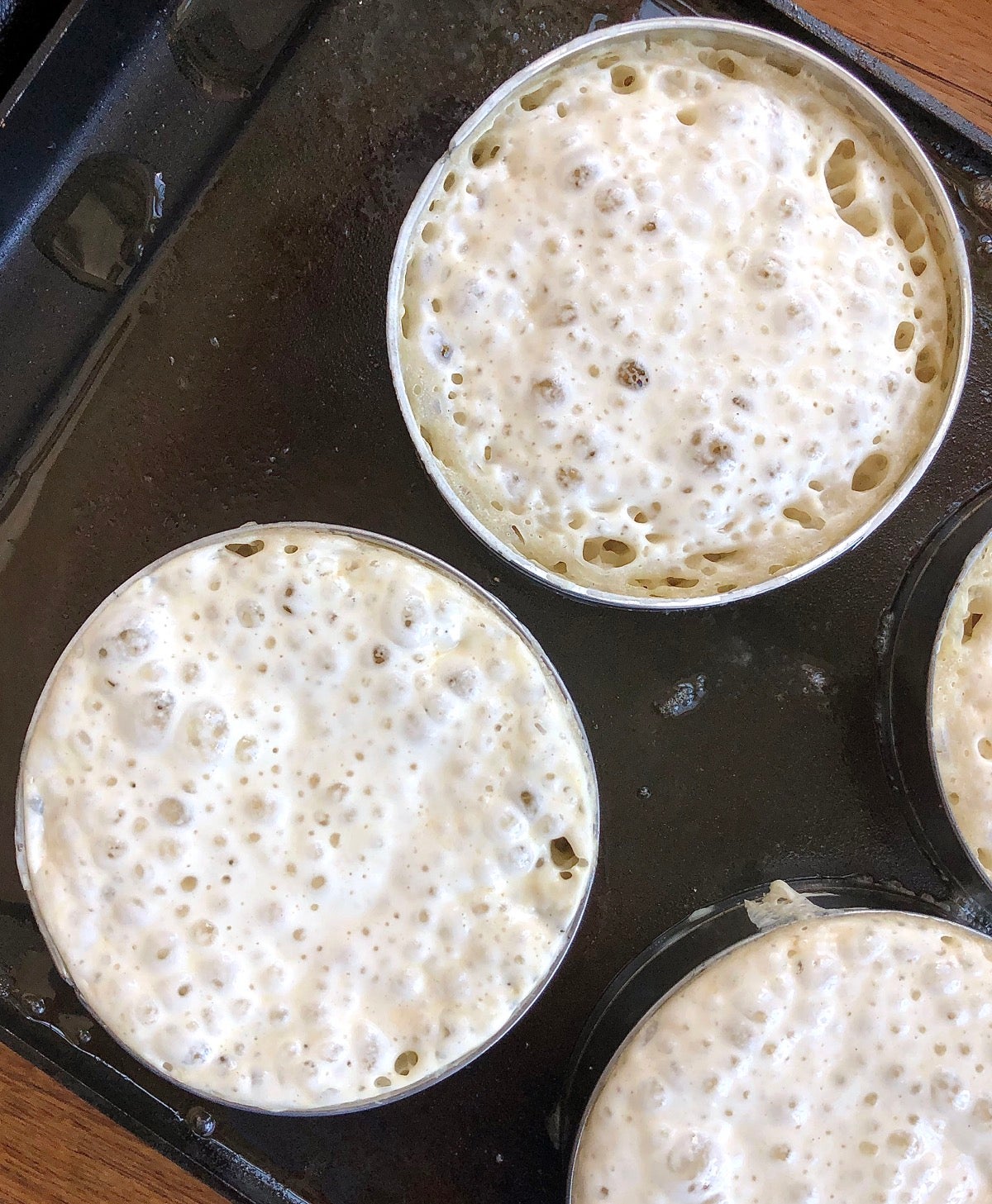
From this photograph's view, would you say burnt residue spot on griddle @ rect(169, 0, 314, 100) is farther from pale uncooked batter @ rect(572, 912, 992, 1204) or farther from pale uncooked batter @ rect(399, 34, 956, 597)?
pale uncooked batter @ rect(572, 912, 992, 1204)

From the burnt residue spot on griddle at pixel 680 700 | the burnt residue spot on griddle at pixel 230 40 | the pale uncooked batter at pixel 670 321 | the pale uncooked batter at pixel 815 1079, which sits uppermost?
the burnt residue spot on griddle at pixel 230 40

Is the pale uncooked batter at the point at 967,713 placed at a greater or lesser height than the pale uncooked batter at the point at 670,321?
lesser

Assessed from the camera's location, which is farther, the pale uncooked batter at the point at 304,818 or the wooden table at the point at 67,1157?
the wooden table at the point at 67,1157

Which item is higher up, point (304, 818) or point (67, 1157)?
point (304, 818)

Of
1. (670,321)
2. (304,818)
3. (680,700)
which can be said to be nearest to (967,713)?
(680,700)

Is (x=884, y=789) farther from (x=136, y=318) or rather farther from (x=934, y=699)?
(x=136, y=318)

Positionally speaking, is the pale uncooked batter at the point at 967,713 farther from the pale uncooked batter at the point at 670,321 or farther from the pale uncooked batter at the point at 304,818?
the pale uncooked batter at the point at 304,818

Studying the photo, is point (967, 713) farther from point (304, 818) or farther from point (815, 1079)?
point (304, 818)

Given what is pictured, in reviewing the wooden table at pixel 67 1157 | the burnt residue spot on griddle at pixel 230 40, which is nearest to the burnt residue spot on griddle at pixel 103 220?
the burnt residue spot on griddle at pixel 230 40
